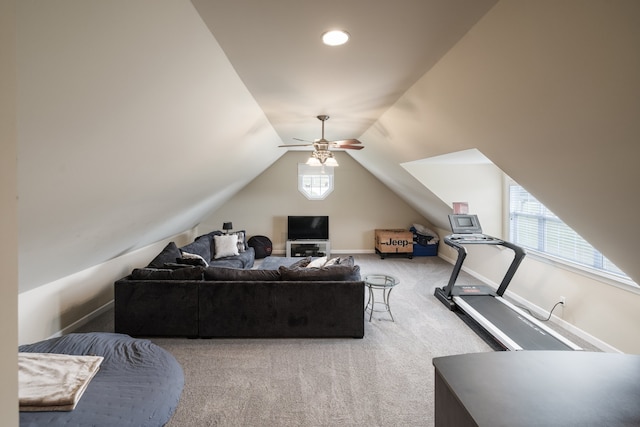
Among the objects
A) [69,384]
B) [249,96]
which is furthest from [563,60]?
[69,384]

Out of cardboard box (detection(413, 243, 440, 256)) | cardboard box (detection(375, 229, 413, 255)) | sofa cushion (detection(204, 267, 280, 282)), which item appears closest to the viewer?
sofa cushion (detection(204, 267, 280, 282))

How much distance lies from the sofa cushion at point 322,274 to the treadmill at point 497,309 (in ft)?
5.08

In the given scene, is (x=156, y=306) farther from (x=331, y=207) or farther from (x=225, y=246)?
(x=331, y=207)

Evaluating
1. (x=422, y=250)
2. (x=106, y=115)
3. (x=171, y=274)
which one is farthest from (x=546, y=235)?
(x=106, y=115)

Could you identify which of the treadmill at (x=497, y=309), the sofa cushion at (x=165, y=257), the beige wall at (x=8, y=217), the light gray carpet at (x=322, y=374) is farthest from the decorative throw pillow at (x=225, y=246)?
the beige wall at (x=8, y=217)

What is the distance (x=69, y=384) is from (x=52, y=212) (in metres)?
1.14

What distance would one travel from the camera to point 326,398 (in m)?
2.39

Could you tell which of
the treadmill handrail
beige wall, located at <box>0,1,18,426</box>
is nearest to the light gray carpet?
the treadmill handrail

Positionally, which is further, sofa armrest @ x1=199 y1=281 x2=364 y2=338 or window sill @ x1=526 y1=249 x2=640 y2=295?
sofa armrest @ x1=199 y1=281 x2=364 y2=338

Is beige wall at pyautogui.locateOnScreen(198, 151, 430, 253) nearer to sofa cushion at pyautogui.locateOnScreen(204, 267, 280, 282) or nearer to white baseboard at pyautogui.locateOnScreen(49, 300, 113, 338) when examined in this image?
white baseboard at pyautogui.locateOnScreen(49, 300, 113, 338)

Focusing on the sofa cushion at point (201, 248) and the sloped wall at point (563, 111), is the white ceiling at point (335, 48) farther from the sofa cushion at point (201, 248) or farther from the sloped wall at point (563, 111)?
the sofa cushion at point (201, 248)

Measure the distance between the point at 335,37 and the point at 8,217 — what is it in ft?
5.60

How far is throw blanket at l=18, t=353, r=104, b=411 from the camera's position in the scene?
1854 mm

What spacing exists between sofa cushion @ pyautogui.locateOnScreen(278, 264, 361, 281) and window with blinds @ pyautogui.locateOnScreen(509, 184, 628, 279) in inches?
96.8
